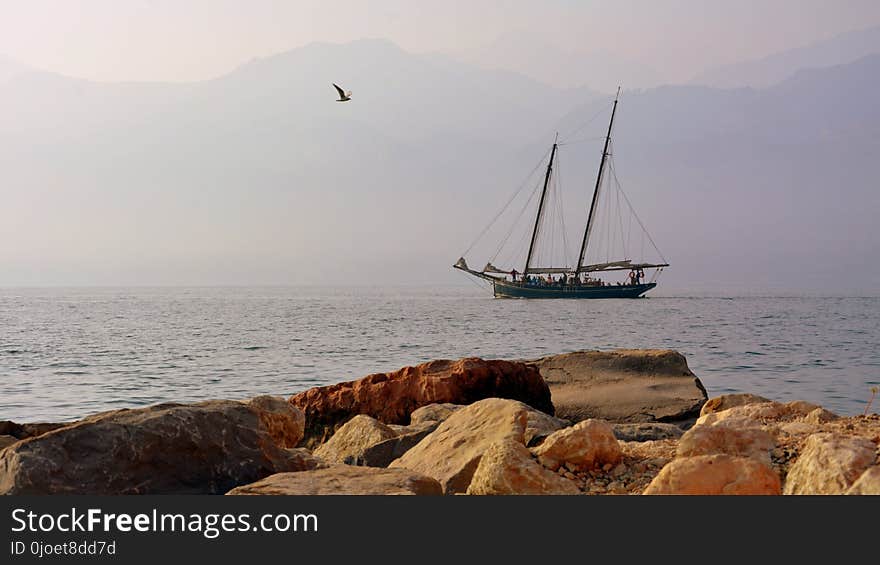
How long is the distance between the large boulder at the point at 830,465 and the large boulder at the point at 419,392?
218 inches

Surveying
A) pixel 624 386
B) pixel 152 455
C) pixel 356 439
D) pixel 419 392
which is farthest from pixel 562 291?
pixel 152 455

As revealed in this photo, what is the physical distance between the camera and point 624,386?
1206 cm

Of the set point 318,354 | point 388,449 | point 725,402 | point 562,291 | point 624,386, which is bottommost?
point 318,354

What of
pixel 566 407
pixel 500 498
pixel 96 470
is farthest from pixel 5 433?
pixel 566 407

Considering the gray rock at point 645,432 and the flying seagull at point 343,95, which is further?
the flying seagull at point 343,95

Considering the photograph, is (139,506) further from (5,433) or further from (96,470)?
(5,433)

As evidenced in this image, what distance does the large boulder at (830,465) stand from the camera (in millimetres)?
4211

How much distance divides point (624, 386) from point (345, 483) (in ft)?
26.4

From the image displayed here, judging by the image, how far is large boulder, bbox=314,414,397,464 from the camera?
737 cm

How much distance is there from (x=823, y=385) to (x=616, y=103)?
204 ft

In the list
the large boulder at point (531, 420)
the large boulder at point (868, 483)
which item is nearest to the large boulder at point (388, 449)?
the large boulder at point (531, 420)

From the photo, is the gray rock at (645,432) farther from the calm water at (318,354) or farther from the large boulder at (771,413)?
the calm water at (318,354)

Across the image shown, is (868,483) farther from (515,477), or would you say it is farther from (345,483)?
(345,483)

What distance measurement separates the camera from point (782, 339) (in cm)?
2672
